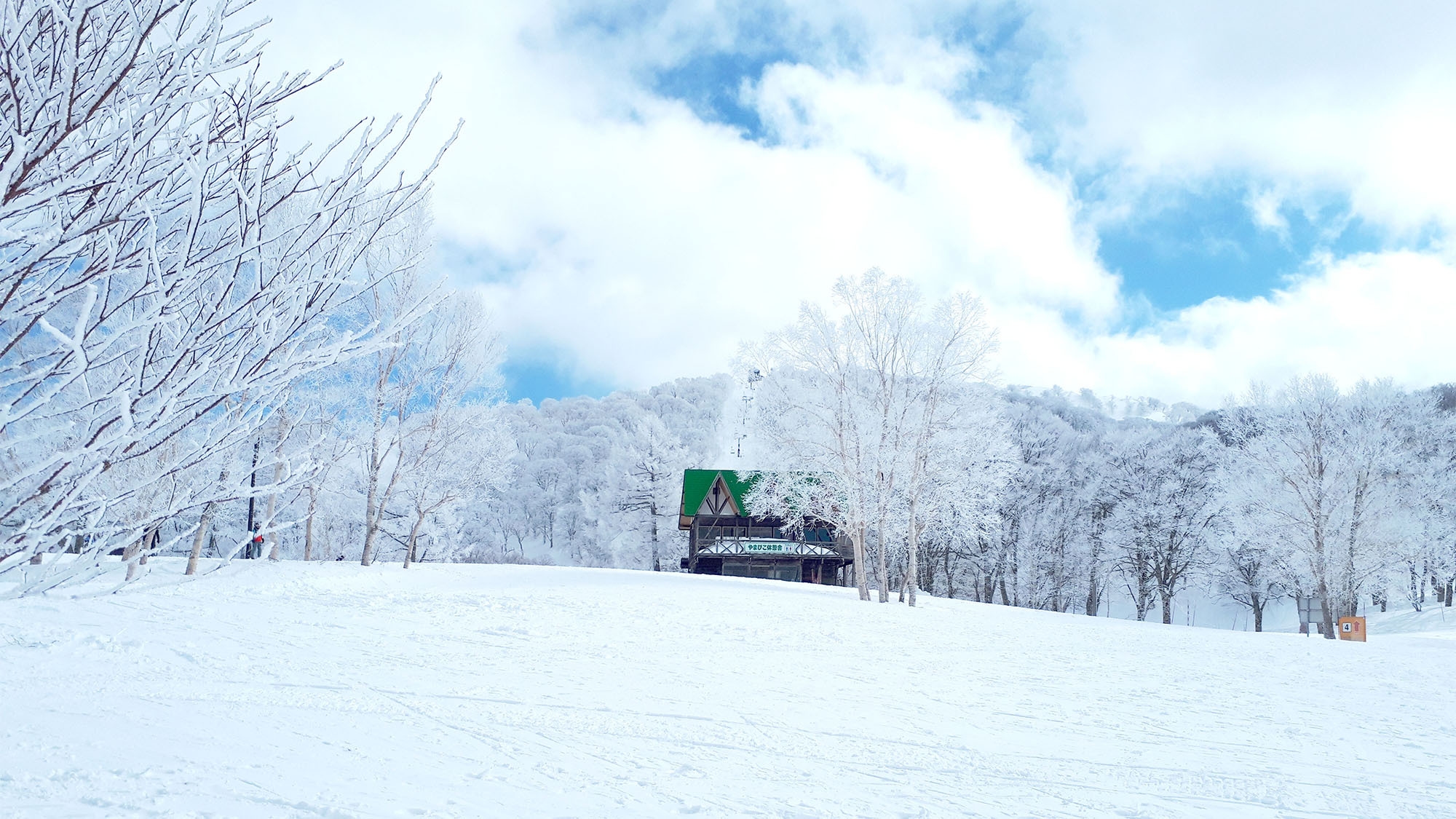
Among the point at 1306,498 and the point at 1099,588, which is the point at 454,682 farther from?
the point at 1099,588

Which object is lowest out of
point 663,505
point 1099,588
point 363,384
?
point 1099,588

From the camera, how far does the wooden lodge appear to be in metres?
29.9

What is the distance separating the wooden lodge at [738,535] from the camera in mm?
29906

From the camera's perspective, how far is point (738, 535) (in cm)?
3117

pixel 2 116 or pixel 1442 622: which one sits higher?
pixel 2 116

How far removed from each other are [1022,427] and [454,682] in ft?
115

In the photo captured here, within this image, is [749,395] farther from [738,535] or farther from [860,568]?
[738,535]

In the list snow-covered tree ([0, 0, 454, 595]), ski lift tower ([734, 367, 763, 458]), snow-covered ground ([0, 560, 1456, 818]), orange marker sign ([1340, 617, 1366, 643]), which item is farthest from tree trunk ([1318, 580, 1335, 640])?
snow-covered tree ([0, 0, 454, 595])

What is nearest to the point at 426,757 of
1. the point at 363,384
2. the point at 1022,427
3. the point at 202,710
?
the point at 202,710

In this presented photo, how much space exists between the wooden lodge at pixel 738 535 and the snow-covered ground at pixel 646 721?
16929 millimetres

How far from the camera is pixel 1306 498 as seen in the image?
23.5m

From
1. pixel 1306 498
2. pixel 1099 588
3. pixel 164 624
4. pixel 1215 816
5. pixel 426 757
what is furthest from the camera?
pixel 1099 588

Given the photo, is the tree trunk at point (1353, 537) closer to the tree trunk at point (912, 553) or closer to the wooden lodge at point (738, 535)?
the tree trunk at point (912, 553)

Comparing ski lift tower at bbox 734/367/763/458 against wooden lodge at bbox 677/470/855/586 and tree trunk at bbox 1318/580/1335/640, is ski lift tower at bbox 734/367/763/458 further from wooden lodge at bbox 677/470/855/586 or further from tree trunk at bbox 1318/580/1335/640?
tree trunk at bbox 1318/580/1335/640
